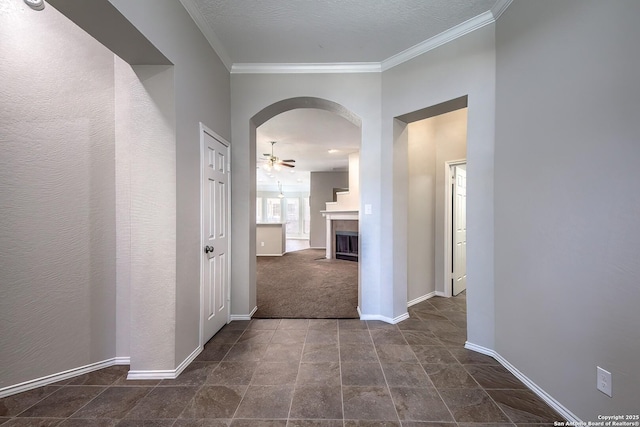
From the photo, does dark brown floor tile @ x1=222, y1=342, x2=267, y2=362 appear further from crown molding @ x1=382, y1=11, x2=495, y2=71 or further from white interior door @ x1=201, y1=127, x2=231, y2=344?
crown molding @ x1=382, y1=11, x2=495, y2=71

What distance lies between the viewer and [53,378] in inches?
67.1

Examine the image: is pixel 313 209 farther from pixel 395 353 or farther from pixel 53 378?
pixel 53 378

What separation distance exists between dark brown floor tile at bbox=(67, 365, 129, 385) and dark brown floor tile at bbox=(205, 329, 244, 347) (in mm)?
633

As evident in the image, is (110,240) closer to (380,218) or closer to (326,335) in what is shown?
(326,335)

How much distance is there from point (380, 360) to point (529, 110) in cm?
218

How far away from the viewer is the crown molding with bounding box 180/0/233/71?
1.92 metres

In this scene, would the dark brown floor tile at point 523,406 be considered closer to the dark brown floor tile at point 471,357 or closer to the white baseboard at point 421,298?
the dark brown floor tile at point 471,357

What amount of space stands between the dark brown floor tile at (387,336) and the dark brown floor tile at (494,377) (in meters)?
0.57

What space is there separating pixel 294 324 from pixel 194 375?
1.08 m

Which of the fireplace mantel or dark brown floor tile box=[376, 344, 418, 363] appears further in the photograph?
the fireplace mantel

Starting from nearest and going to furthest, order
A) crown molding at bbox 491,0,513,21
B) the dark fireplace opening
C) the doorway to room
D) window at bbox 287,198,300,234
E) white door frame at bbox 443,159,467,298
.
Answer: crown molding at bbox 491,0,513,21
the doorway to room
white door frame at bbox 443,159,467,298
the dark fireplace opening
window at bbox 287,198,300,234

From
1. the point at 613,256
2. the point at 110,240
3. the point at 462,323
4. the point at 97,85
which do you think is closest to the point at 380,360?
the point at 462,323

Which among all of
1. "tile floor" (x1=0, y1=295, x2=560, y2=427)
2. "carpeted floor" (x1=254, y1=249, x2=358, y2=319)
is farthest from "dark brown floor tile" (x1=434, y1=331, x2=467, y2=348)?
"carpeted floor" (x1=254, y1=249, x2=358, y2=319)

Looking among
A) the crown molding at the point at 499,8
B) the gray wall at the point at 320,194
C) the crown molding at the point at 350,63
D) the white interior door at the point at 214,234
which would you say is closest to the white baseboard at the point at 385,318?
the white interior door at the point at 214,234
